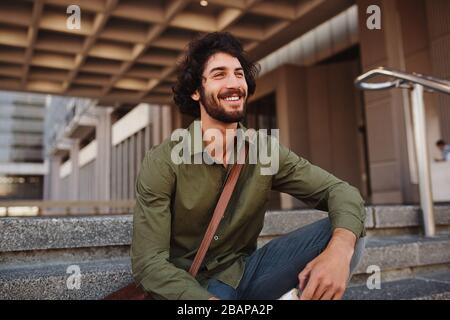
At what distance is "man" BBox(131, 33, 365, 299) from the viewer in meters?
1.21

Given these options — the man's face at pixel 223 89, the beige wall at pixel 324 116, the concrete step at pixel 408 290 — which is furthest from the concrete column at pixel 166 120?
the man's face at pixel 223 89

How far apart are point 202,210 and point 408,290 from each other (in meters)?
1.34

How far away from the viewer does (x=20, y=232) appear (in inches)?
74.1

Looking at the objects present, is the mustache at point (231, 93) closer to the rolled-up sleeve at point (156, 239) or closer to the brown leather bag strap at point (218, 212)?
the brown leather bag strap at point (218, 212)

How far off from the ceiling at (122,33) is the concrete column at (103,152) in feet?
26.2

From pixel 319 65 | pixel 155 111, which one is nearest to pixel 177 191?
pixel 319 65

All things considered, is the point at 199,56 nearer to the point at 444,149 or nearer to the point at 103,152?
the point at 444,149

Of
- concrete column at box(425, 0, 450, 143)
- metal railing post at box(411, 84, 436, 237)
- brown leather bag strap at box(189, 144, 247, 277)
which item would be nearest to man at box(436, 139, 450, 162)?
concrete column at box(425, 0, 450, 143)

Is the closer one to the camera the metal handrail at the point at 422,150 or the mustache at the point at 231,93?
the mustache at the point at 231,93

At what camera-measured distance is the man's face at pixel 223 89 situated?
152 centimetres

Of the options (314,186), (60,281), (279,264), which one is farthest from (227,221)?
(60,281)

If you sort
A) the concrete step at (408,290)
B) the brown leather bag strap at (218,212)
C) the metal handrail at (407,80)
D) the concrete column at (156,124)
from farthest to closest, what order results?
the concrete column at (156,124) < the metal handrail at (407,80) < the concrete step at (408,290) < the brown leather bag strap at (218,212)

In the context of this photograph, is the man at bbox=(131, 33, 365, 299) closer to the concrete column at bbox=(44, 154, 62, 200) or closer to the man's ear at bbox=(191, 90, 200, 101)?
the man's ear at bbox=(191, 90, 200, 101)
